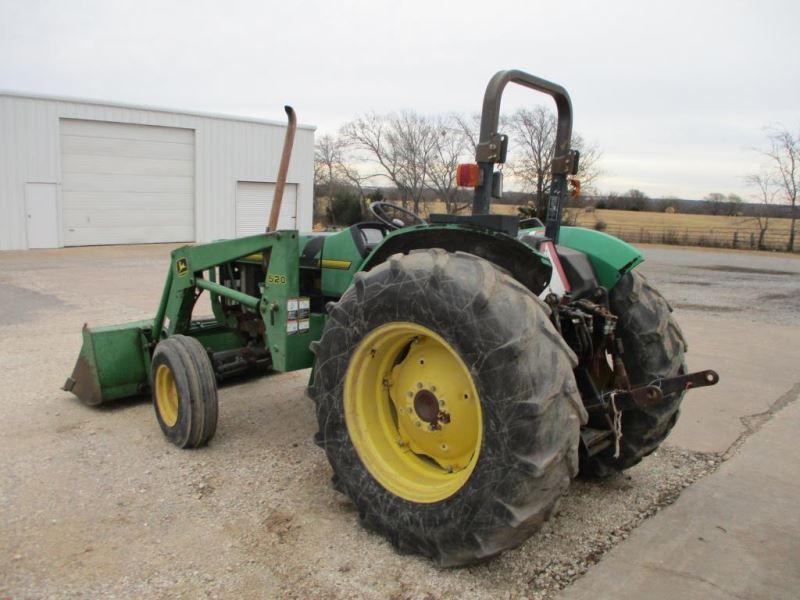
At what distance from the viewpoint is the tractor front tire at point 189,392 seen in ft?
13.2

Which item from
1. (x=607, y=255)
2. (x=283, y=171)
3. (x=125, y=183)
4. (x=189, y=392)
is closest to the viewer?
(x=607, y=255)

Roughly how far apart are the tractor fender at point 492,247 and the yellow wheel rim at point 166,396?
1.99 m

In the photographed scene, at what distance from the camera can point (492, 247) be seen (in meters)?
3.01

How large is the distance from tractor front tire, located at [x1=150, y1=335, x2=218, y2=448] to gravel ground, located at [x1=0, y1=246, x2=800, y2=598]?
12cm

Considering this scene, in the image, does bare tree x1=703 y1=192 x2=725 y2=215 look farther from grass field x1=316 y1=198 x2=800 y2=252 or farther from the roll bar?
the roll bar

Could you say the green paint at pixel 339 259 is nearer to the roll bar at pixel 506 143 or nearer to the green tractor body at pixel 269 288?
the green tractor body at pixel 269 288

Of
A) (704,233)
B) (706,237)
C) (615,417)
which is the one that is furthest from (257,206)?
(615,417)

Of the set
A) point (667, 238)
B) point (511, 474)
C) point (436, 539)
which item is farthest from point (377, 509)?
point (667, 238)

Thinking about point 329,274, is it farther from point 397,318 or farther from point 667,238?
point 667,238

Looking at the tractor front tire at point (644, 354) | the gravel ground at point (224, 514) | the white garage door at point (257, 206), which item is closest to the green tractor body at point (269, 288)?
the tractor front tire at point (644, 354)

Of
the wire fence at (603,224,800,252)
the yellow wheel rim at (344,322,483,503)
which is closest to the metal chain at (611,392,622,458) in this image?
the yellow wheel rim at (344,322,483,503)

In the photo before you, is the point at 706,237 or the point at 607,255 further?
the point at 706,237

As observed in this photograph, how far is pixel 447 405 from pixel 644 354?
123 centimetres

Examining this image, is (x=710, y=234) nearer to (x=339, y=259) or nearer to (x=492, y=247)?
(x=339, y=259)
